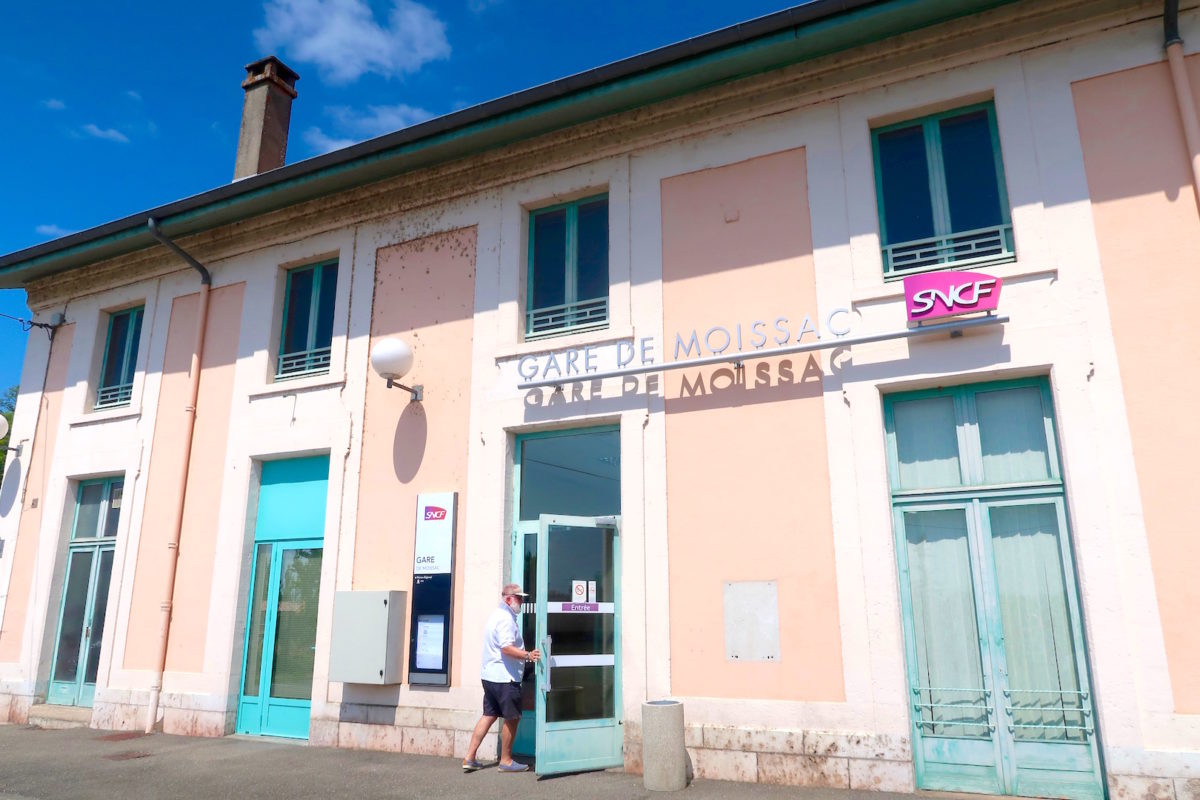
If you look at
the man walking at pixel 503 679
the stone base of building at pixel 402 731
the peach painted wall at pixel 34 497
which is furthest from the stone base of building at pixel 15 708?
the man walking at pixel 503 679

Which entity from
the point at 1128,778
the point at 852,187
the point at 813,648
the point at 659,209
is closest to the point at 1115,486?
the point at 1128,778

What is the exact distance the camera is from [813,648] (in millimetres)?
6781

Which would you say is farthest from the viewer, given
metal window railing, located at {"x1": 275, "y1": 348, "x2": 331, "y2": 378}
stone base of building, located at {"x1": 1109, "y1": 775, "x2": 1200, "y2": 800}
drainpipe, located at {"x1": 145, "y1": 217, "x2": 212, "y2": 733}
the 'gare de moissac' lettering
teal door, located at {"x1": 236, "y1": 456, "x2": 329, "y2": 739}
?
metal window railing, located at {"x1": 275, "y1": 348, "x2": 331, "y2": 378}

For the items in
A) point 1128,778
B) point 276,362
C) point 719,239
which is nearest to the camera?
point 1128,778

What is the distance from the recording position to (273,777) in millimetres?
7254

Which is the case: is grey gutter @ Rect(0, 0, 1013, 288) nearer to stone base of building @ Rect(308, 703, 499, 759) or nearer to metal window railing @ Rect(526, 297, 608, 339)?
metal window railing @ Rect(526, 297, 608, 339)

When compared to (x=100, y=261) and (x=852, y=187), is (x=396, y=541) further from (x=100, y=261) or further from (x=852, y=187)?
(x=100, y=261)

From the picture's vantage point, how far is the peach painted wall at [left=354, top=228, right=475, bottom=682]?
8.77 m

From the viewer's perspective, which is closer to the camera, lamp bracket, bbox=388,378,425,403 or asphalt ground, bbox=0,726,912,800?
asphalt ground, bbox=0,726,912,800

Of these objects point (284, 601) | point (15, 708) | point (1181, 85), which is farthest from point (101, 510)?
point (1181, 85)

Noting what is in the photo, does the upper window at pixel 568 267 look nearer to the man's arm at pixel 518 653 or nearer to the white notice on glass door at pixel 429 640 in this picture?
the white notice on glass door at pixel 429 640

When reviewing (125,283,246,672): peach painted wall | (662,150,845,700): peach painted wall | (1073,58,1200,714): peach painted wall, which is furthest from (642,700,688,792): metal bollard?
(125,283,246,672): peach painted wall

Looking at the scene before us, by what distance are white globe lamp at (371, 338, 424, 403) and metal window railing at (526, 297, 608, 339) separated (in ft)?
4.37

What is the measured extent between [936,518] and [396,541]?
526cm
